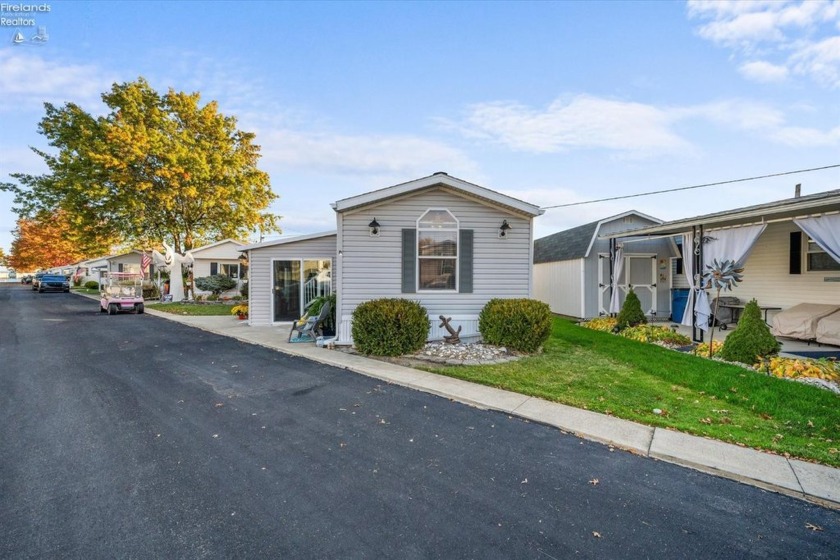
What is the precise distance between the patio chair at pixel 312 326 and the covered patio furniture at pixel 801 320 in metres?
11.0

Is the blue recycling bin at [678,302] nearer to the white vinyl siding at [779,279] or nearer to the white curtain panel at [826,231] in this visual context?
the white vinyl siding at [779,279]

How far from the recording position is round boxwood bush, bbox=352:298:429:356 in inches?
317

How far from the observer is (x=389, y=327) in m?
8.03

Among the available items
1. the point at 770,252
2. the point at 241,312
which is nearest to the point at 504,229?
the point at 770,252

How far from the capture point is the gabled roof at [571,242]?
1336cm

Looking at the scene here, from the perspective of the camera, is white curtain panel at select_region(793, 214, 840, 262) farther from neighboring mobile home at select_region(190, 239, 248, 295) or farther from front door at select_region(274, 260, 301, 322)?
neighboring mobile home at select_region(190, 239, 248, 295)

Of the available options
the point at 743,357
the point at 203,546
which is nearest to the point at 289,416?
the point at 203,546

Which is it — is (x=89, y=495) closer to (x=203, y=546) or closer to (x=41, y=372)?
(x=203, y=546)

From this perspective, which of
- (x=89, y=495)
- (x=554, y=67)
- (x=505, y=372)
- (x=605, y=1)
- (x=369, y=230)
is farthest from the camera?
(x=554, y=67)

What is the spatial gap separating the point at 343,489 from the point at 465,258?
260 inches

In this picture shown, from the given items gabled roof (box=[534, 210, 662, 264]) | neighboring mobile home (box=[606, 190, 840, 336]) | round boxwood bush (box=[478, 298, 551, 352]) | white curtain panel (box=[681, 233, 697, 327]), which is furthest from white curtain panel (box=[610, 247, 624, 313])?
round boxwood bush (box=[478, 298, 551, 352])

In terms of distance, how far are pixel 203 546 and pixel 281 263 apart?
11.0 m

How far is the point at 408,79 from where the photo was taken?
1308 centimetres

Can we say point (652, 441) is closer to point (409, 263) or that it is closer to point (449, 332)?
point (449, 332)
